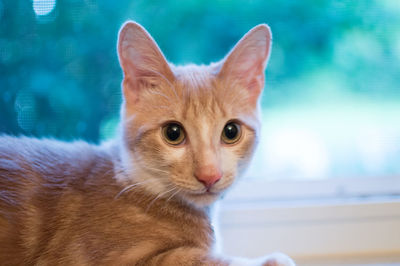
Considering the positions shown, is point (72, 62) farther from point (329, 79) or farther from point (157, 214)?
point (329, 79)

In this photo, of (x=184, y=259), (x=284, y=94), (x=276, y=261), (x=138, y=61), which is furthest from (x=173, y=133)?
(x=284, y=94)

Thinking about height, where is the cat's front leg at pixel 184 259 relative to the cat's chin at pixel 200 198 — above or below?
below

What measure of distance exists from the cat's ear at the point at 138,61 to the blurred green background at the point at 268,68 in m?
0.45

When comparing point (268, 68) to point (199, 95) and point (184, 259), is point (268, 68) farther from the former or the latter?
point (184, 259)

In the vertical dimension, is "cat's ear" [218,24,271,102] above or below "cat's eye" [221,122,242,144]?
above

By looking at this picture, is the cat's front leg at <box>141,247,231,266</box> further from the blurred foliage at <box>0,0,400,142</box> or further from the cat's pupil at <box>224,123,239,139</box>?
the blurred foliage at <box>0,0,400,142</box>

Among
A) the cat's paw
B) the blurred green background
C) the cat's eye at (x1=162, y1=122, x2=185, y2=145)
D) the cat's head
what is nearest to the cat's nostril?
the cat's head

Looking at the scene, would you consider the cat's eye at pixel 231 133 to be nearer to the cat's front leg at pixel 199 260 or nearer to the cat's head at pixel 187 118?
the cat's head at pixel 187 118

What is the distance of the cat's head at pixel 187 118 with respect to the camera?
3.97 feet

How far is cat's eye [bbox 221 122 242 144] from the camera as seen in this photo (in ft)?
4.28

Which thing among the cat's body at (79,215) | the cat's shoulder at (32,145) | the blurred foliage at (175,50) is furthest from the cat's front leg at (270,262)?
the blurred foliage at (175,50)

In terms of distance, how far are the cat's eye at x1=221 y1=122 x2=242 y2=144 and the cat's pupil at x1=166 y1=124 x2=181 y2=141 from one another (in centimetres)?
15

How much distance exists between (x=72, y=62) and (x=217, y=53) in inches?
26.4

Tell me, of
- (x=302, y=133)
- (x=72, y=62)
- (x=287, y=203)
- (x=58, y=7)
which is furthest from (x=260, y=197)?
(x=58, y=7)
